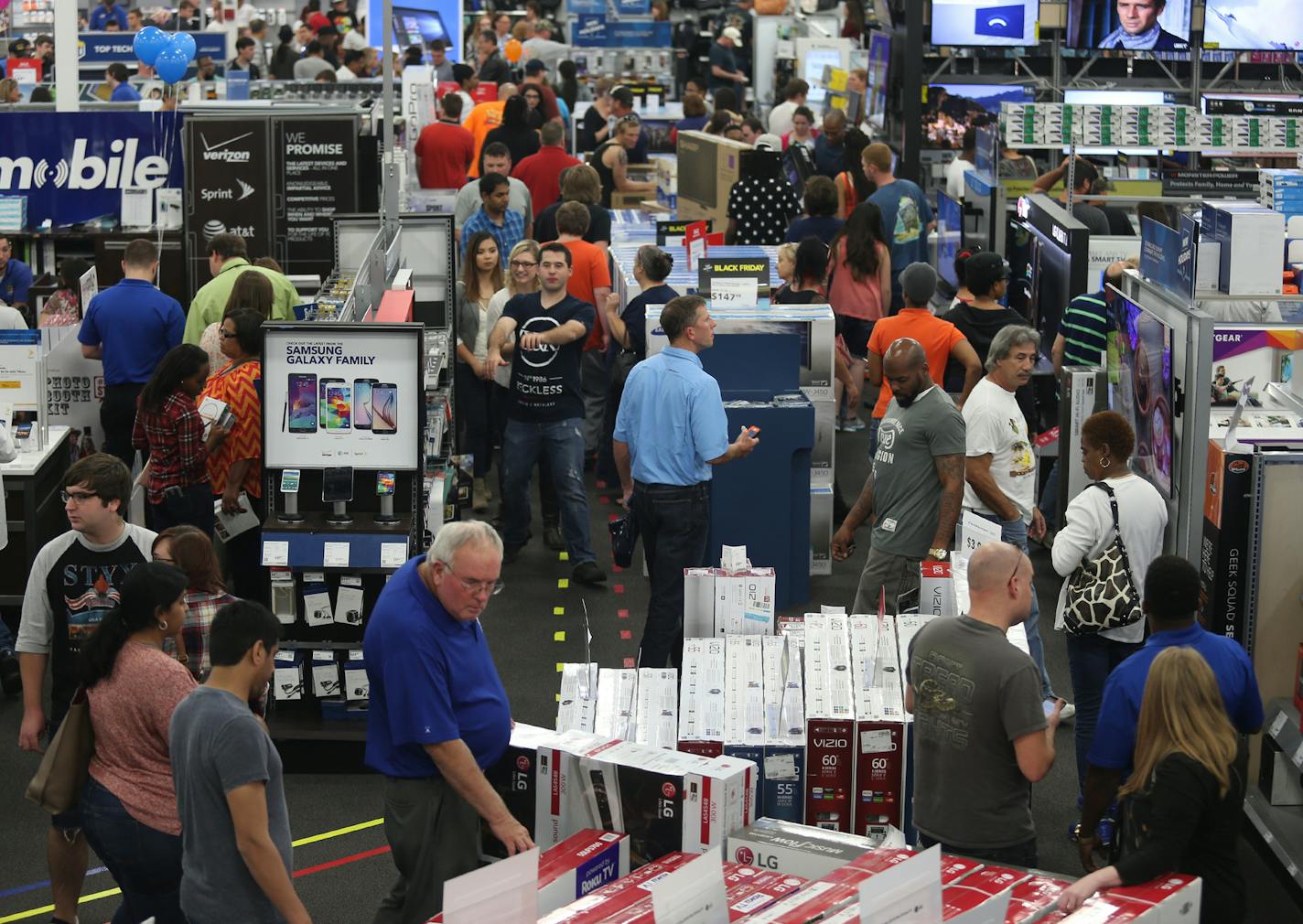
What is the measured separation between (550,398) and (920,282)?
1.93 m

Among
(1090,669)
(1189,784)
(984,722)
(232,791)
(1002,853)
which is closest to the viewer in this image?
(232,791)

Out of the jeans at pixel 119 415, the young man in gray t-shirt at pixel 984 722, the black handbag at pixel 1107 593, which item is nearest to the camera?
the young man in gray t-shirt at pixel 984 722

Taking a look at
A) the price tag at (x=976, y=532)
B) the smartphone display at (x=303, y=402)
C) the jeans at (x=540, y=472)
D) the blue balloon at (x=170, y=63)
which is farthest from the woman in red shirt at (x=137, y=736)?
the blue balloon at (x=170, y=63)

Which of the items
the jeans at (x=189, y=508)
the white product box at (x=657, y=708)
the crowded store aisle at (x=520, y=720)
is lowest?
the crowded store aisle at (x=520, y=720)

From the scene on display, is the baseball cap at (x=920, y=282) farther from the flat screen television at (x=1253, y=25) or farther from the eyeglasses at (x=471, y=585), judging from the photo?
the flat screen television at (x=1253, y=25)

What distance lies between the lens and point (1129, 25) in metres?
17.8

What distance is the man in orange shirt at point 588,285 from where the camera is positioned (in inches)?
385

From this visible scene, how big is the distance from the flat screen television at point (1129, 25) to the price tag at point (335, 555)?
1351 centimetres

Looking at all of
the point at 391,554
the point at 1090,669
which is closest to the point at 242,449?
the point at 391,554

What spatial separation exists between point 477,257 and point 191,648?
14.3 feet

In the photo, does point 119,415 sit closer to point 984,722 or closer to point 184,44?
point 184,44

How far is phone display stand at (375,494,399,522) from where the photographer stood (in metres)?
6.76

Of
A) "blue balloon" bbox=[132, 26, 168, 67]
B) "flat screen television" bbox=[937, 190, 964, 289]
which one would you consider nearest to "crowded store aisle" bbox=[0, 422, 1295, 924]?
"flat screen television" bbox=[937, 190, 964, 289]

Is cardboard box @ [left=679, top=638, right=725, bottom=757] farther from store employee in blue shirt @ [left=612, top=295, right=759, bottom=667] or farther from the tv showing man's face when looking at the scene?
the tv showing man's face
